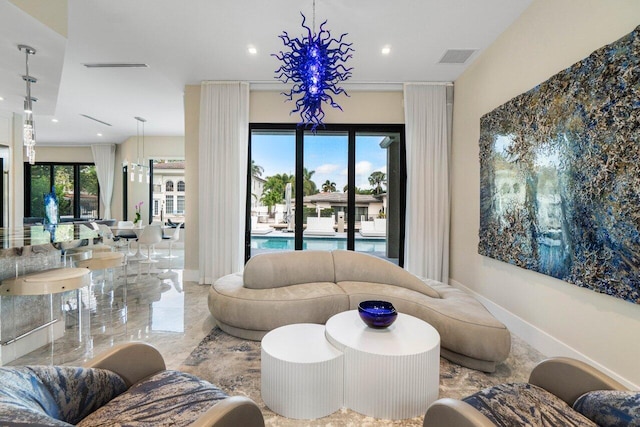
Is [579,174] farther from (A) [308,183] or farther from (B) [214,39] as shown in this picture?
(B) [214,39]

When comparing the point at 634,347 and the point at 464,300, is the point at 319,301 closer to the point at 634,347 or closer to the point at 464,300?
the point at 464,300

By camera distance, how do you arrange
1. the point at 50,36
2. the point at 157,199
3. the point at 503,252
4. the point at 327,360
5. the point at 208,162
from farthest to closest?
1. the point at 157,199
2. the point at 208,162
3. the point at 503,252
4. the point at 50,36
5. the point at 327,360

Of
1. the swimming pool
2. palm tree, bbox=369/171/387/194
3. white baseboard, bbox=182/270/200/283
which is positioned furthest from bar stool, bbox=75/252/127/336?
palm tree, bbox=369/171/387/194

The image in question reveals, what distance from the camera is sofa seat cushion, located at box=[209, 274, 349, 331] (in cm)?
265

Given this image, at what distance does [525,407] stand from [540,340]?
1882 millimetres

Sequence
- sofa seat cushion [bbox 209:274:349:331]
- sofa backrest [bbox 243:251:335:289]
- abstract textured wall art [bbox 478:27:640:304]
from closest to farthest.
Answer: abstract textured wall art [bbox 478:27:640:304]
sofa seat cushion [bbox 209:274:349:331]
sofa backrest [bbox 243:251:335:289]

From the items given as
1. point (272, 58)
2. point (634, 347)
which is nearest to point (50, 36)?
point (272, 58)

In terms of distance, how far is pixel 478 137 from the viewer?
12.2 ft

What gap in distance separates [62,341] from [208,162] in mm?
2823

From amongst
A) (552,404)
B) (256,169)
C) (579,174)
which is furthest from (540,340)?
(256,169)

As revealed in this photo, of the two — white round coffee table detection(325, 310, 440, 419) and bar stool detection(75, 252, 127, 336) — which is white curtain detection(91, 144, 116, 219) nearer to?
bar stool detection(75, 252, 127, 336)

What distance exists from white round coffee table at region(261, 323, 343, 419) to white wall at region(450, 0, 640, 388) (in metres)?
1.95

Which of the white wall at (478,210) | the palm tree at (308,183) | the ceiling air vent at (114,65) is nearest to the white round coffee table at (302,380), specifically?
the white wall at (478,210)

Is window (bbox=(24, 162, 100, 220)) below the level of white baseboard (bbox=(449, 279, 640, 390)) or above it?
above
